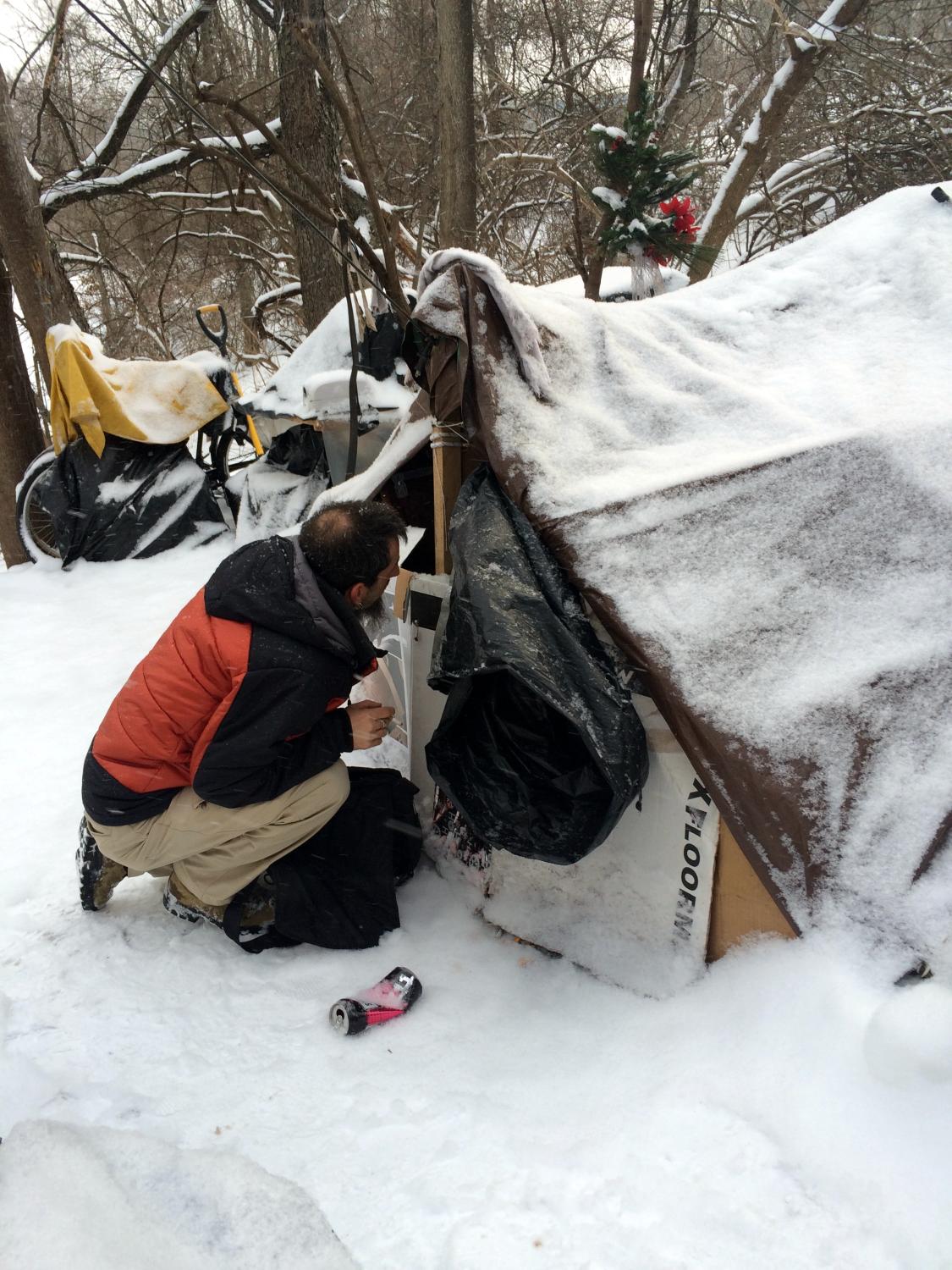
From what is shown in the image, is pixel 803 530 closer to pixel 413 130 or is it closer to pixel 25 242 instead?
pixel 25 242

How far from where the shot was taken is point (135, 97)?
6.87m

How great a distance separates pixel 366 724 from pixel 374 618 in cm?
33

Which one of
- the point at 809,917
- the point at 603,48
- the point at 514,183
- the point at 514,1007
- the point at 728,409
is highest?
the point at 603,48

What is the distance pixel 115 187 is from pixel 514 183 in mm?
4050

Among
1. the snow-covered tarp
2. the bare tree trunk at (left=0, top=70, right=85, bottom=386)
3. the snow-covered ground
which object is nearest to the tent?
the snow-covered ground

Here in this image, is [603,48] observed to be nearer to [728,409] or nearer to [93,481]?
[93,481]

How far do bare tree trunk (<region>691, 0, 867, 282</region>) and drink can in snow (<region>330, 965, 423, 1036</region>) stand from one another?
522 cm

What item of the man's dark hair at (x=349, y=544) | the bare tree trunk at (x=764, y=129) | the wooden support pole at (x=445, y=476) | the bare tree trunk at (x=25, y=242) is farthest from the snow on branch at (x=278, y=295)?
the man's dark hair at (x=349, y=544)

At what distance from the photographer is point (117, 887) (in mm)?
2578

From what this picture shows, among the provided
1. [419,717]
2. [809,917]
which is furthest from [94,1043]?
[809,917]

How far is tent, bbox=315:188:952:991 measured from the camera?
1692 mm

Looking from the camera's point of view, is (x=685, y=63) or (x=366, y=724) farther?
(x=685, y=63)

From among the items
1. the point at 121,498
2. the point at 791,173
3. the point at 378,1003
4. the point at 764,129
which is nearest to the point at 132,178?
the point at 121,498

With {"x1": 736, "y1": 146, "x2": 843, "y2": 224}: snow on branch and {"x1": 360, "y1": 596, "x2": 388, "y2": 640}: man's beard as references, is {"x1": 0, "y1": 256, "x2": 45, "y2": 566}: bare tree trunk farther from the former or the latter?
{"x1": 736, "y1": 146, "x2": 843, "y2": 224}: snow on branch
